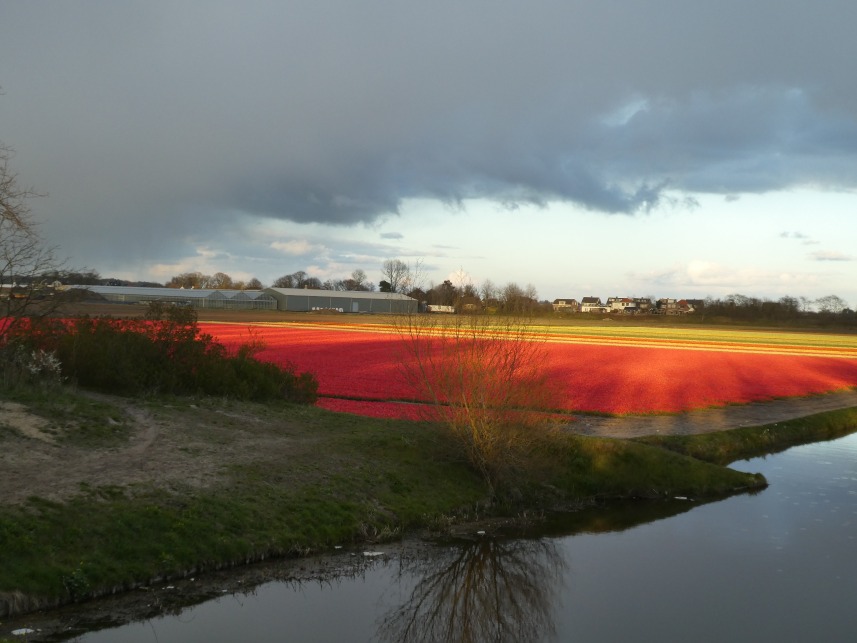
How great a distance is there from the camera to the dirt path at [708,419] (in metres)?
29.1

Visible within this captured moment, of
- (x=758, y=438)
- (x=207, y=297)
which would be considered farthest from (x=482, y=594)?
(x=207, y=297)

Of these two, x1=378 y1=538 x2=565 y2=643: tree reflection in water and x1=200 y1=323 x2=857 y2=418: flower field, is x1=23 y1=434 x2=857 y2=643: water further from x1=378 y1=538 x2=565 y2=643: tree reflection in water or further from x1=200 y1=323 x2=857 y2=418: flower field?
x1=200 y1=323 x2=857 y2=418: flower field

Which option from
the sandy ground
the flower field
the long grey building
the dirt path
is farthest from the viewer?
the long grey building

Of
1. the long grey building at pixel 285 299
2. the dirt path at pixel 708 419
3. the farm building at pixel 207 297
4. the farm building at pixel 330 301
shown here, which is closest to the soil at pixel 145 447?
the dirt path at pixel 708 419

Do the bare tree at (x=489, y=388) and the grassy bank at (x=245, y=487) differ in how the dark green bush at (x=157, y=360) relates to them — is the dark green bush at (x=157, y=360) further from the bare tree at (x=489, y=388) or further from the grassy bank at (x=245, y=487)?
the bare tree at (x=489, y=388)

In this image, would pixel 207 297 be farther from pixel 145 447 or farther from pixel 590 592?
pixel 590 592

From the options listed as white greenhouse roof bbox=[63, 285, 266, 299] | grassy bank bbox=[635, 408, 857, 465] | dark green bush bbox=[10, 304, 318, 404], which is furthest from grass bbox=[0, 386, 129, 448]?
white greenhouse roof bbox=[63, 285, 266, 299]

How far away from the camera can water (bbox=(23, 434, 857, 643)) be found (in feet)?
43.5

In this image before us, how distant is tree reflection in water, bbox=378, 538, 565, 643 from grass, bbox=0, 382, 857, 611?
5.47 ft

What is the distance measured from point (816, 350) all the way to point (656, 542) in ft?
235

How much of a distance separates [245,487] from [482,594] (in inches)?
217

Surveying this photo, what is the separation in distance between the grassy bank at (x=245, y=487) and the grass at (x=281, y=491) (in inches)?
1.2

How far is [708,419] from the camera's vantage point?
3325 centimetres

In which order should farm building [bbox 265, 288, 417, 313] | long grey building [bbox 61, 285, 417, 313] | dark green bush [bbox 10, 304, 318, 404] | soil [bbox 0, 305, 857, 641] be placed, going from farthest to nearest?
farm building [bbox 265, 288, 417, 313] → long grey building [bbox 61, 285, 417, 313] → dark green bush [bbox 10, 304, 318, 404] → soil [bbox 0, 305, 857, 641]
